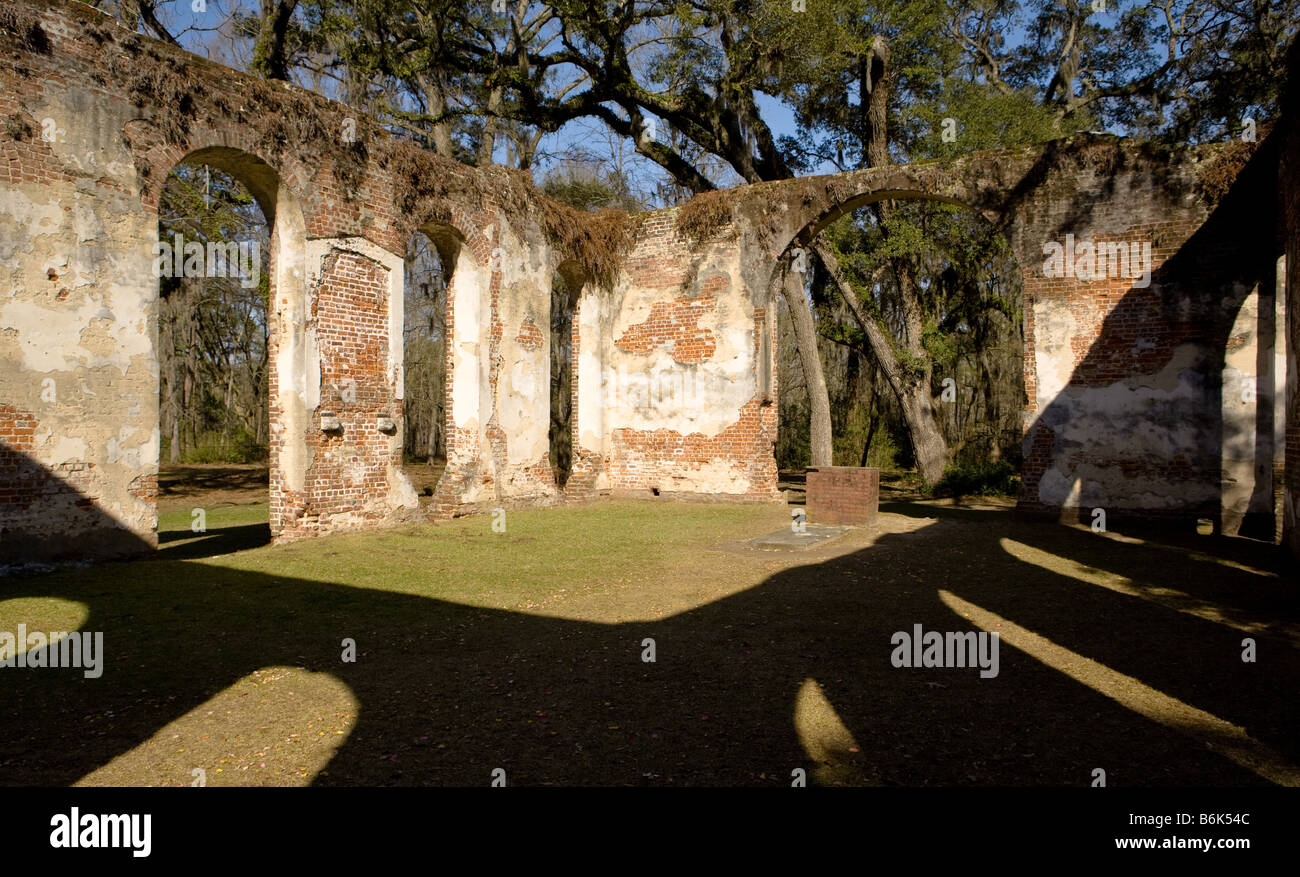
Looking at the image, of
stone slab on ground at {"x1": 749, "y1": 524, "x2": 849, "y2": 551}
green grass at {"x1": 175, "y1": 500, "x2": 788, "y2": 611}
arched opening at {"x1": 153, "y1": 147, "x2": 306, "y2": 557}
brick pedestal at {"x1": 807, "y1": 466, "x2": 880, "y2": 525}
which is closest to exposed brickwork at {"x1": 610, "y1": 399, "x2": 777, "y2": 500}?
green grass at {"x1": 175, "y1": 500, "x2": 788, "y2": 611}

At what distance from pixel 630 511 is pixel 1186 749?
999 cm

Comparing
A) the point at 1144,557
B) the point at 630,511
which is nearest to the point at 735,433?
the point at 630,511

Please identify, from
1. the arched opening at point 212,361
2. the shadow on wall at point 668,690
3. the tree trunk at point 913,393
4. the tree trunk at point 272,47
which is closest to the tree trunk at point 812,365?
the tree trunk at point 913,393

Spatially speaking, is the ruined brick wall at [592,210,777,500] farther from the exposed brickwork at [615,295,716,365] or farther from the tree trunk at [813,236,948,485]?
the tree trunk at [813,236,948,485]

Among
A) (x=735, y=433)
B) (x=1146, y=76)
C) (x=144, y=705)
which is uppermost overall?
(x=1146, y=76)

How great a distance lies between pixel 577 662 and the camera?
16.1ft

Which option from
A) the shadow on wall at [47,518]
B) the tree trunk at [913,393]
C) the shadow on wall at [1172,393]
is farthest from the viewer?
the tree trunk at [913,393]

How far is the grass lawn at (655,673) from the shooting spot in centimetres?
341

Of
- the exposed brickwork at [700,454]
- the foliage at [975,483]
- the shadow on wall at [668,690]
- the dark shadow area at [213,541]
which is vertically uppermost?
the exposed brickwork at [700,454]

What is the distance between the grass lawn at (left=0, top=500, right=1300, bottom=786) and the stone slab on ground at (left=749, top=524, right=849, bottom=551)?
0.58 meters

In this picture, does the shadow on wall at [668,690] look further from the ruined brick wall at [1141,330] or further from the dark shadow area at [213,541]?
the ruined brick wall at [1141,330]

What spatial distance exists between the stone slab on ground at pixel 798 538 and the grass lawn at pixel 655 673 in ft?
1.92

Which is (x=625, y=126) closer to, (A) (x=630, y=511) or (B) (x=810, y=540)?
(A) (x=630, y=511)

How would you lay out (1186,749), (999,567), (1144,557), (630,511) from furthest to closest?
(630,511) < (1144,557) < (999,567) < (1186,749)
